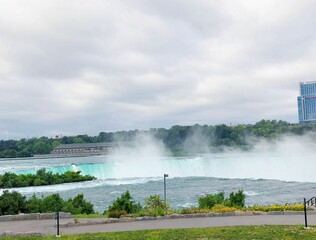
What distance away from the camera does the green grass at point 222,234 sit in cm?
1079

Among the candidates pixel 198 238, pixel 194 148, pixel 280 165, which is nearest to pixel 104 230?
pixel 198 238

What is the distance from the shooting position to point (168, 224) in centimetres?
1375

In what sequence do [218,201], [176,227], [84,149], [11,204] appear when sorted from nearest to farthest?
[176,227]
[11,204]
[218,201]
[84,149]

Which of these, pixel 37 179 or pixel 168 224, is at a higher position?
pixel 168 224

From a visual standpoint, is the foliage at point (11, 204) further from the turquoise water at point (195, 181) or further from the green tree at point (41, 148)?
the green tree at point (41, 148)

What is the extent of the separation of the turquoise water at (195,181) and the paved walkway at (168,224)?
13897 mm

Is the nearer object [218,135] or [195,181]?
[195,181]

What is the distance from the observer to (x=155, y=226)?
13.5 metres

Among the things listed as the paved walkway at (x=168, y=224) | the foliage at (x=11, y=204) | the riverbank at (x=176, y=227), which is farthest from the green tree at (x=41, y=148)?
the paved walkway at (x=168, y=224)

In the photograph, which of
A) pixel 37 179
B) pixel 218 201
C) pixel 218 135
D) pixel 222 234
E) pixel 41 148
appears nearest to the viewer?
pixel 222 234

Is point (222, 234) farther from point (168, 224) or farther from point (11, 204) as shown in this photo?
point (11, 204)

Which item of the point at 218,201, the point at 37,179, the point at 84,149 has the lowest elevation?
the point at 37,179

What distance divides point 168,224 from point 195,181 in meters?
35.6

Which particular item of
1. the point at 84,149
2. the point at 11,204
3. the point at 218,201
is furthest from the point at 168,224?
the point at 84,149
